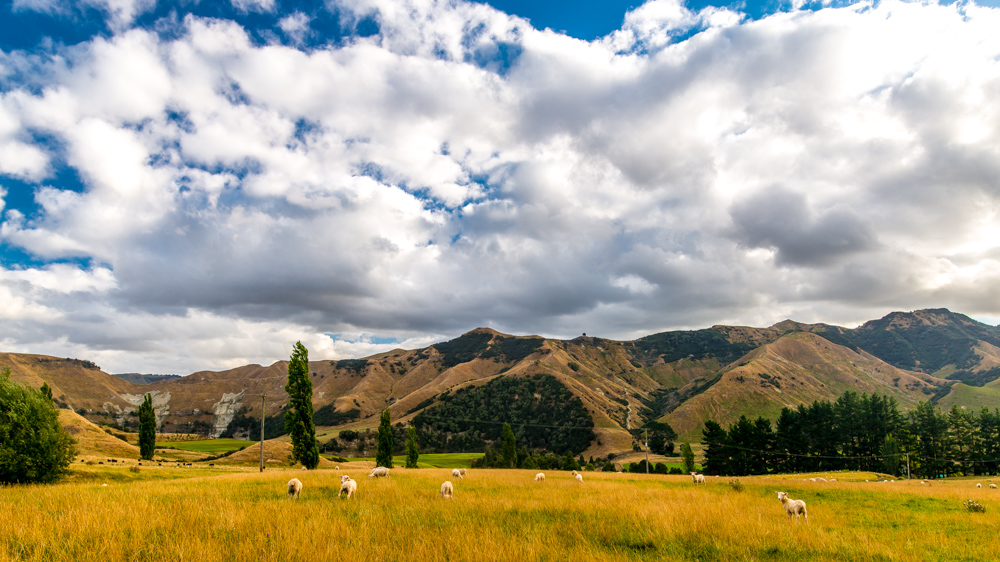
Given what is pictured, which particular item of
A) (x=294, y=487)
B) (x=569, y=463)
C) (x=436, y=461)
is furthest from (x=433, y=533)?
(x=436, y=461)

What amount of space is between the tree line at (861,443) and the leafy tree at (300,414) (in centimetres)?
6783

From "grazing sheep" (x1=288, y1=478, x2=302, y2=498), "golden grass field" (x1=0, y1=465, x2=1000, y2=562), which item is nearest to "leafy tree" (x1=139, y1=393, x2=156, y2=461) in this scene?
"grazing sheep" (x1=288, y1=478, x2=302, y2=498)

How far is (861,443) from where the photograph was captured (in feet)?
265

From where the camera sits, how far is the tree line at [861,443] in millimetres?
74938

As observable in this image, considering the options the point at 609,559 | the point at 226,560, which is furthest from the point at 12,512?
the point at 609,559

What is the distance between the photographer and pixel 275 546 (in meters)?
6.60

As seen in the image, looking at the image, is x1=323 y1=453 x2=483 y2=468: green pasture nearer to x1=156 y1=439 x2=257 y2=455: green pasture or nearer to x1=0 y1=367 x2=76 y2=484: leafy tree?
x1=156 y1=439 x2=257 y2=455: green pasture

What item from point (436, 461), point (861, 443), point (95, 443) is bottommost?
point (436, 461)

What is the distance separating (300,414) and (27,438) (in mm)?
23361

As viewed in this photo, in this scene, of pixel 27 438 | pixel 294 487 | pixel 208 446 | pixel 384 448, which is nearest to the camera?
pixel 294 487

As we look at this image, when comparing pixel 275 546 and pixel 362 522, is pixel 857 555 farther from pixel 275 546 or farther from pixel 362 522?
pixel 275 546

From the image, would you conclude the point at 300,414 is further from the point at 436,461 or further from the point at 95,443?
the point at 436,461

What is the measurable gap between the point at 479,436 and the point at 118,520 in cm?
18486

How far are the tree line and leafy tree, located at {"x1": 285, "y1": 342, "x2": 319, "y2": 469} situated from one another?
6783 centimetres
